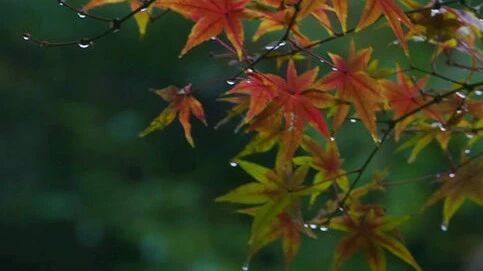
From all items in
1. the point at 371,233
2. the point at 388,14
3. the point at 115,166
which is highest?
the point at 115,166

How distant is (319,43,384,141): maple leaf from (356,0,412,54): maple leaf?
51 millimetres

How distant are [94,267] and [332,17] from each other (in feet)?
2.12

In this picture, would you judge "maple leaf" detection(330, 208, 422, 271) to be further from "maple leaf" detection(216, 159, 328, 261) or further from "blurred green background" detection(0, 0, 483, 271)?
"blurred green background" detection(0, 0, 483, 271)

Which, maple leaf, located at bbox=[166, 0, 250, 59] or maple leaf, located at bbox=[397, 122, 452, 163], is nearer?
maple leaf, located at bbox=[166, 0, 250, 59]

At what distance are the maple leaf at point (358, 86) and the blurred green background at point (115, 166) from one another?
0.82 metres

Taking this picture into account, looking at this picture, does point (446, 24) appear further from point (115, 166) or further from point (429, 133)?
point (115, 166)

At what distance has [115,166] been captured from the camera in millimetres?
1542

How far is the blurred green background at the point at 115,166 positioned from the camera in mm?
1504

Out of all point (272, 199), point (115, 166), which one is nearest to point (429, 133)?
point (272, 199)

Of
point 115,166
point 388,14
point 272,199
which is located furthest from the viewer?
point 115,166

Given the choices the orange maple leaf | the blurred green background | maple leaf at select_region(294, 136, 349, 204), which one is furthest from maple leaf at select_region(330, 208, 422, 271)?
the blurred green background

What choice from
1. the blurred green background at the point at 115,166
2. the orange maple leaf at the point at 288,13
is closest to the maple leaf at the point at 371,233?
the orange maple leaf at the point at 288,13

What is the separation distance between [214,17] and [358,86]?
0.13 m

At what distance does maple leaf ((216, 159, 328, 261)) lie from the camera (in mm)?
703
